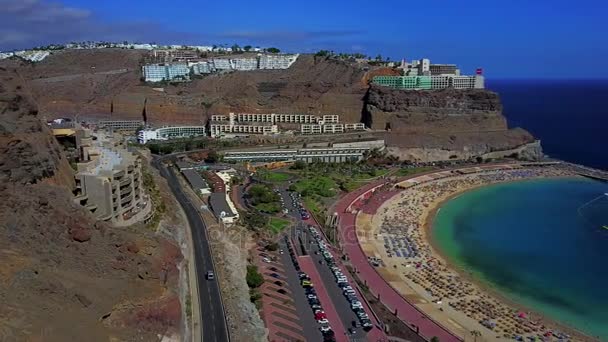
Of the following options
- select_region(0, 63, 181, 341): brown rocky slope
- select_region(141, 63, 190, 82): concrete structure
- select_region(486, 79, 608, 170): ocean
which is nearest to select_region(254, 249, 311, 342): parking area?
select_region(0, 63, 181, 341): brown rocky slope

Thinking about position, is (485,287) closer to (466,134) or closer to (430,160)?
(430,160)

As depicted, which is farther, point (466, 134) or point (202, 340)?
point (466, 134)

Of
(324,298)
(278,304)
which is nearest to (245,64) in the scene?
(324,298)

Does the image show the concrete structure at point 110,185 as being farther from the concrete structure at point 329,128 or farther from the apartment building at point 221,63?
the apartment building at point 221,63

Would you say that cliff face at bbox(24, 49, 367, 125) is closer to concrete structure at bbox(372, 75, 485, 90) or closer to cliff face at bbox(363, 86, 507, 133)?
concrete structure at bbox(372, 75, 485, 90)

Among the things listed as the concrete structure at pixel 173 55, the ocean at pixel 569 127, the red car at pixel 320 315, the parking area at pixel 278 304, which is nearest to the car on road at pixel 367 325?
the red car at pixel 320 315

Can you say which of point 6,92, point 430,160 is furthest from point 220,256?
point 430,160
